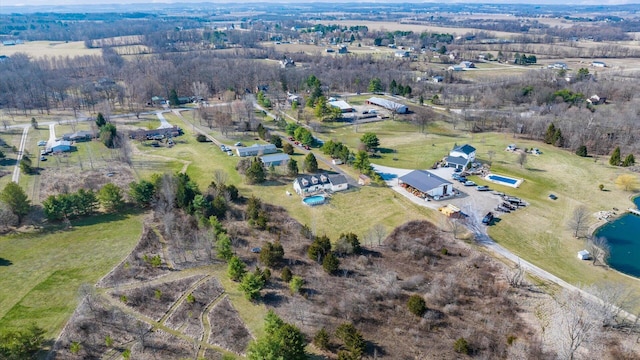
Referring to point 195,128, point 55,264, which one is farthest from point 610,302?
point 195,128

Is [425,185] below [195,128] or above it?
below

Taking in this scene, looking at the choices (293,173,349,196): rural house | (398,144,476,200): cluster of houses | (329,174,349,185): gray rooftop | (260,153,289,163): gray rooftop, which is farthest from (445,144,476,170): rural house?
(260,153,289,163): gray rooftop

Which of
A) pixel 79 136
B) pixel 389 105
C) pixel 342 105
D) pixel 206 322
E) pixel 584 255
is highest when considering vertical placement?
pixel 342 105

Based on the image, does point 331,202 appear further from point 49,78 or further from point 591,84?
point 49,78

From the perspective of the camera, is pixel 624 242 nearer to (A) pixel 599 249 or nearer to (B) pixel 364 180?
(A) pixel 599 249

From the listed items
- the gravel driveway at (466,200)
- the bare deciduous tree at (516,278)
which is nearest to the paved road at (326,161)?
the gravel driveway at (466,200)

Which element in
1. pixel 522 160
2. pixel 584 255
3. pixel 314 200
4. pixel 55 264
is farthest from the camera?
pixel 522 160

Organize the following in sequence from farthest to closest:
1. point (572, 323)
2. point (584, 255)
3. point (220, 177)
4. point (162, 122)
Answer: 1. point (162, 122)
2. point (220, 177)
3. point (584, 255)
4. point (572, 323)

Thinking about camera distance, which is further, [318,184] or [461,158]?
[461,158]
